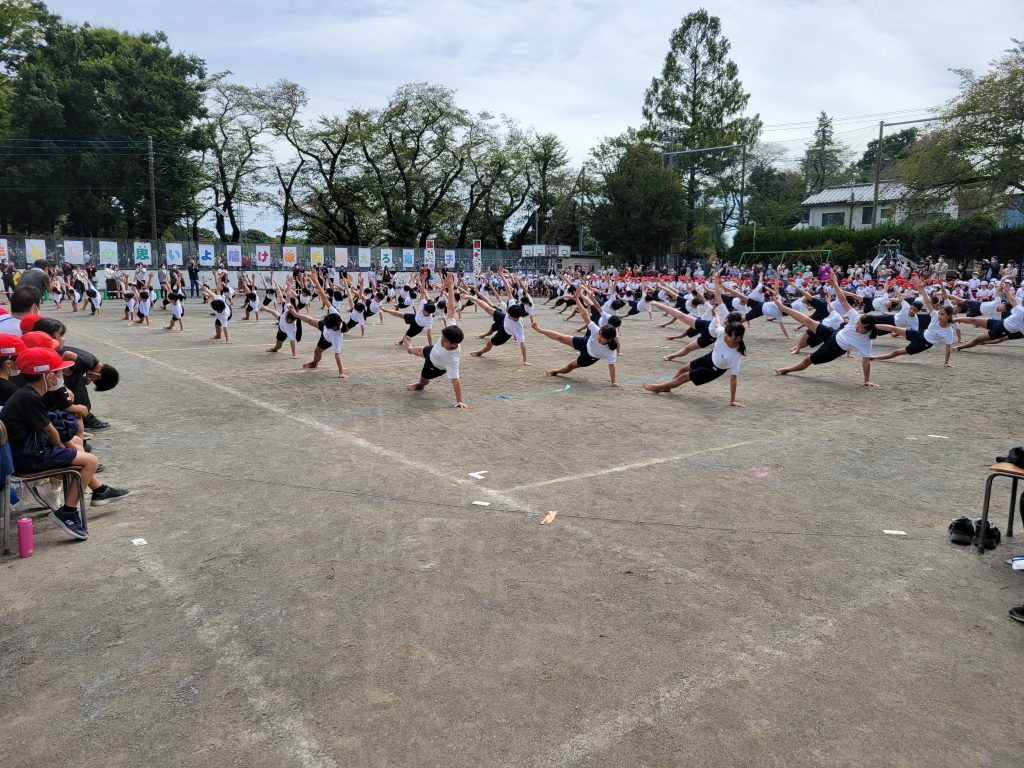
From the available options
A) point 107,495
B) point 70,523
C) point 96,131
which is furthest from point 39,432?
point 96,131

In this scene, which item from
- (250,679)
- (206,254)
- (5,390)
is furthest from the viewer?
(206,254)

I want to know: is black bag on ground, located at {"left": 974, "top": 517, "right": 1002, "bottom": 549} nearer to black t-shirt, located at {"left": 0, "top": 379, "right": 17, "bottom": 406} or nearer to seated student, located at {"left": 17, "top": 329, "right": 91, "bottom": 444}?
seated student, located at {"left": 17, "top": 329, "right": 91, "bottom": 444}

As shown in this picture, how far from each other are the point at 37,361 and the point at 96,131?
4574cm

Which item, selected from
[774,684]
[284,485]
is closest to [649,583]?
[774,684]

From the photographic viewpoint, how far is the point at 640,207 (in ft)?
156

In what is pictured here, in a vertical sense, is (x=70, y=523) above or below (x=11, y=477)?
below

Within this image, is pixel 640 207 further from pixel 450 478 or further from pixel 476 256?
pixel 450 478

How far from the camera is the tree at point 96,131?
40188mm

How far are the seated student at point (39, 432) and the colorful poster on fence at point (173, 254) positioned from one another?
3371 centimetres

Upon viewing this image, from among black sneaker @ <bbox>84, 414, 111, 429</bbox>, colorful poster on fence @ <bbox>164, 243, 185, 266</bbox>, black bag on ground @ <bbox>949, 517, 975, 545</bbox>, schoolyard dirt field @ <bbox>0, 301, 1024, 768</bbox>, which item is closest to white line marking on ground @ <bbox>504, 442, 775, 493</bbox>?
schoolyard dirt field @ <bbox>0, 301, 1024, 768</bbox>

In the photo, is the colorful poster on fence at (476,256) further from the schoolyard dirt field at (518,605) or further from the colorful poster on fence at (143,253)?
the schoolyard dirt field at (518,605)

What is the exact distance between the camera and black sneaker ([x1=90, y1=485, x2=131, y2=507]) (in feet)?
19.0

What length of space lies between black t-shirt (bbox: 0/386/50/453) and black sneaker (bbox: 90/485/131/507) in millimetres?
1069

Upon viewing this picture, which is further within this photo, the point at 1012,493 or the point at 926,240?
the point at 926,240
